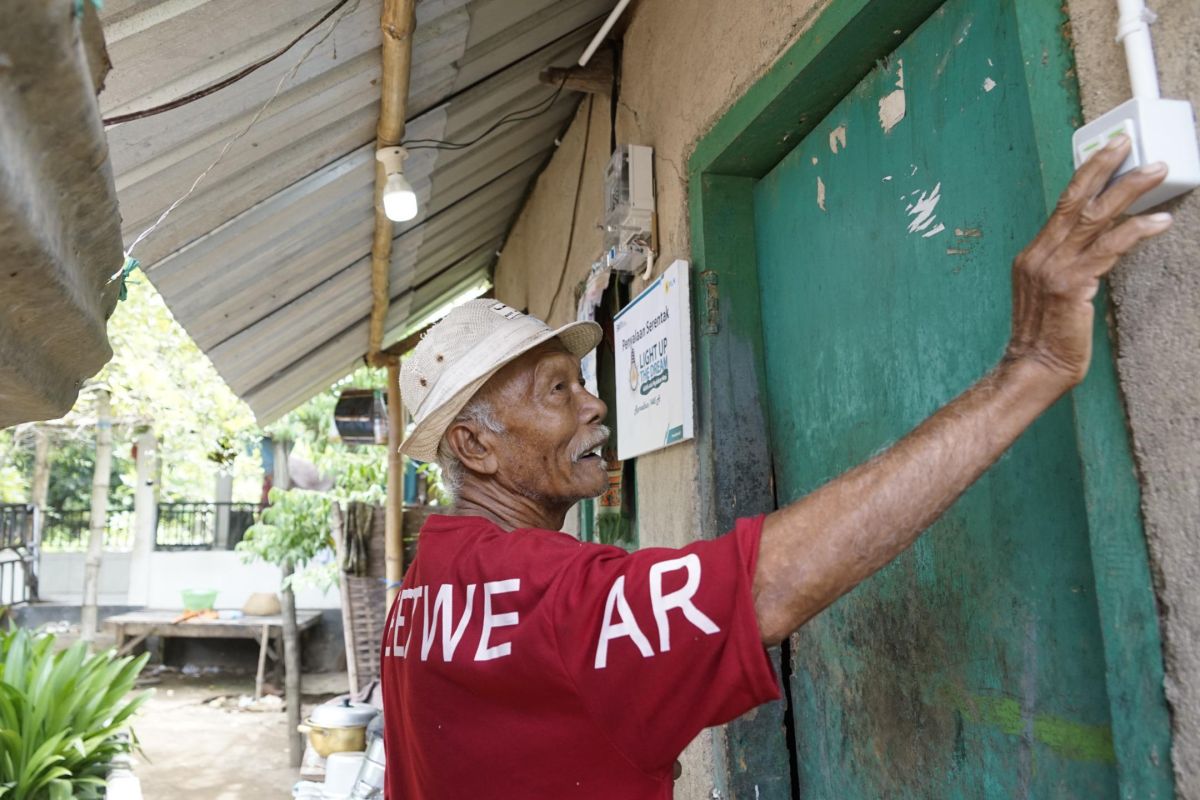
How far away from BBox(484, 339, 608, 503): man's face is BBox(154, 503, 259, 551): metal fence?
15.8 meters

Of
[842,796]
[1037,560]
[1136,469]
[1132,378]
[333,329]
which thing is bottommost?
[842,796]

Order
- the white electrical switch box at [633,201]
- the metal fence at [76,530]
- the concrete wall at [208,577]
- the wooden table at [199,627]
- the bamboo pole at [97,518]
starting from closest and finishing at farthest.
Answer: the white electrical switch box at [633,201] → the wooden table at [199,627] → the bamboo pole at [97,518] → the concrete wall at [208,577] → the metal fence at [76,530]

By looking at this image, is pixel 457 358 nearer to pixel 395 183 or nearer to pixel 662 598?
pixel 662 598

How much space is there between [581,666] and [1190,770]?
2.28ft

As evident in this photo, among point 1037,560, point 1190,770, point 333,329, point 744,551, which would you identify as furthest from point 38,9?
point 333,329

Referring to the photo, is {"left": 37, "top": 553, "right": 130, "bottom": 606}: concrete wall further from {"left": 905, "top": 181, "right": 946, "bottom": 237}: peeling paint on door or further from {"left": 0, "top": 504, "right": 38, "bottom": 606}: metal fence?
{"left": 905, "top": 181, "right": 946, "bottom": 237}: peeling paint on door

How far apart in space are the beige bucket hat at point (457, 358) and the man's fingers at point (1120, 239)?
961 millimetres

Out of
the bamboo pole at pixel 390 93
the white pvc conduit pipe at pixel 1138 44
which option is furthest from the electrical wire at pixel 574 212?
the white pvc conduit pipe at pixel 1138 44

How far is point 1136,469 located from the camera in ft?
3.19

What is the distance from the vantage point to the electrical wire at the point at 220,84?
2141 millimetres

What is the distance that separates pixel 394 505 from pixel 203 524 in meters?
11.5

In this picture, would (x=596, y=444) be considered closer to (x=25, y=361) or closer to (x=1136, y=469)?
(x=1136, y=469)

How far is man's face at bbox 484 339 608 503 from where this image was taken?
1578mm

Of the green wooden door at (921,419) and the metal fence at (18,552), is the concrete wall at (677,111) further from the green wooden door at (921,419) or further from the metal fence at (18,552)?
the metal fence at (18,552)
